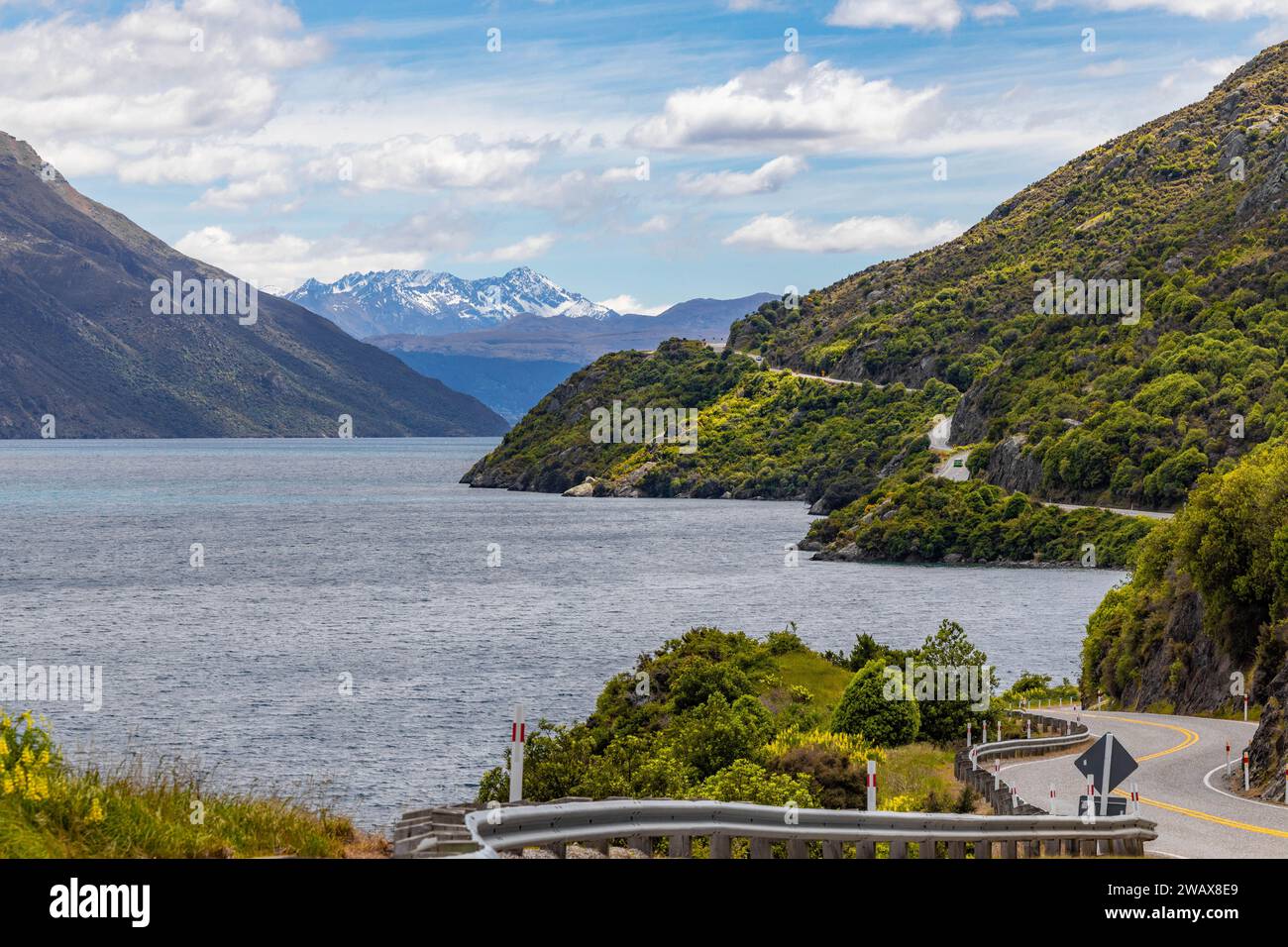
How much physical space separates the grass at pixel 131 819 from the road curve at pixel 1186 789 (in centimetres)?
1124

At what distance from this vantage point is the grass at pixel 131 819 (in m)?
9.93

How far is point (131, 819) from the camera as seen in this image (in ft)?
34.8

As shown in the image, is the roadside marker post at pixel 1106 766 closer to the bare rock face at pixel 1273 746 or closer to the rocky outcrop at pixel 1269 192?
the bare rock face at pixel 1273 746

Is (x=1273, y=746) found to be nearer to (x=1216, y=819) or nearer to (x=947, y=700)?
(x=1216, y=819)

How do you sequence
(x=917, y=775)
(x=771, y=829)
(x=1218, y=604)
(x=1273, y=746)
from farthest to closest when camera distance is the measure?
(x=1218, y=604), (x=917, y=775), (x=1273, y=746), (x=771, y=829)

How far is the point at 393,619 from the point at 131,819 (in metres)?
79.5

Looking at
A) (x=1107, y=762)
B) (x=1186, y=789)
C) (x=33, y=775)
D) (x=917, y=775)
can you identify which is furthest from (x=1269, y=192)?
(x=33, y=775)

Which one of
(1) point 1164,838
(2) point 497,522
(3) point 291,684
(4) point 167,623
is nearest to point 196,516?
(2) point 497,522

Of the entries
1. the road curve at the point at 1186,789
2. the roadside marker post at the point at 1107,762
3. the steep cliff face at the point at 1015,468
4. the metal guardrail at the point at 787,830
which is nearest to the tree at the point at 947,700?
the road curve at the point at 1186,789

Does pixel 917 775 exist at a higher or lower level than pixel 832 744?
lower

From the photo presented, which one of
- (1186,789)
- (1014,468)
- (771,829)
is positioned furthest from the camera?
(1014,468)
